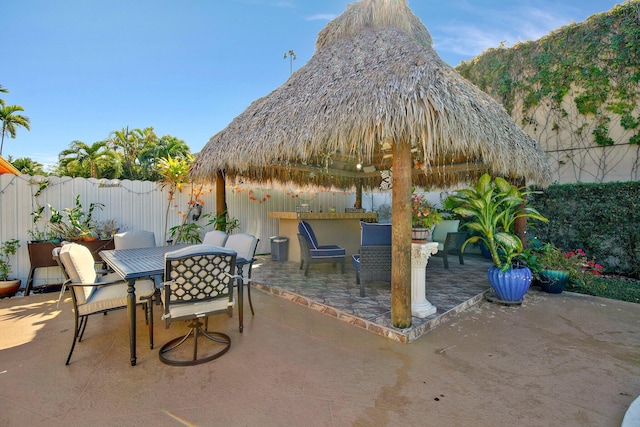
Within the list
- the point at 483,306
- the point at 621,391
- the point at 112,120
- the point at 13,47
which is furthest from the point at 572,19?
the point at 112,120

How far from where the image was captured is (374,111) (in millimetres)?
3293

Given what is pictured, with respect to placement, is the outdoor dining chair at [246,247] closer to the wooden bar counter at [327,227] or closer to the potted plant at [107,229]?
the wooden bar counter at [327,227]

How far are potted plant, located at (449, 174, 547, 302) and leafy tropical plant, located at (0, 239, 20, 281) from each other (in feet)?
25.3

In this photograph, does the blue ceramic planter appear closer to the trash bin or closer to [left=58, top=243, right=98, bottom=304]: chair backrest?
the trash bin

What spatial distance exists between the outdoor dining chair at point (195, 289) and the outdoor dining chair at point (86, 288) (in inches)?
18.8

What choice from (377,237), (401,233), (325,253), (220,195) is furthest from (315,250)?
(401,233)

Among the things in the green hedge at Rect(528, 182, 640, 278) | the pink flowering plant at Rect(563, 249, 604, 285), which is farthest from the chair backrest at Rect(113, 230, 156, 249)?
the green hedge at Rect(528, 182, 640, 278)

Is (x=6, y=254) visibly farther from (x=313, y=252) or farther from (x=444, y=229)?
(x=444, y=229)

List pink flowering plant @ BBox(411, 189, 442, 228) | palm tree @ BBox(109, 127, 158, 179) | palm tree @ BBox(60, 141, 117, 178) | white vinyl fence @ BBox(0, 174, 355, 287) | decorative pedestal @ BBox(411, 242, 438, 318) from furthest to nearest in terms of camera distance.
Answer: palm tree @ BBox(109, 127, 158, 179)
palm tree @ BBox(60, 141, 117, 178)
white vinyl fence @ BBox(0, 174, 355, 287)
pink flowering plant @ BBox(411, 189, 442, 228)
decorative pedestal @ BBox(411, 242, 438, 318)

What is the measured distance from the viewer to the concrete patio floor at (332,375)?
2.16m

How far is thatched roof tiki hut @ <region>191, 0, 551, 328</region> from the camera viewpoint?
325cm

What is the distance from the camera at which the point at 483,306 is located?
14.9ft

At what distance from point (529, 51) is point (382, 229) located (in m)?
8.14

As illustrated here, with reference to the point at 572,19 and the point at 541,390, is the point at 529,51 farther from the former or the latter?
the point at 541,390
